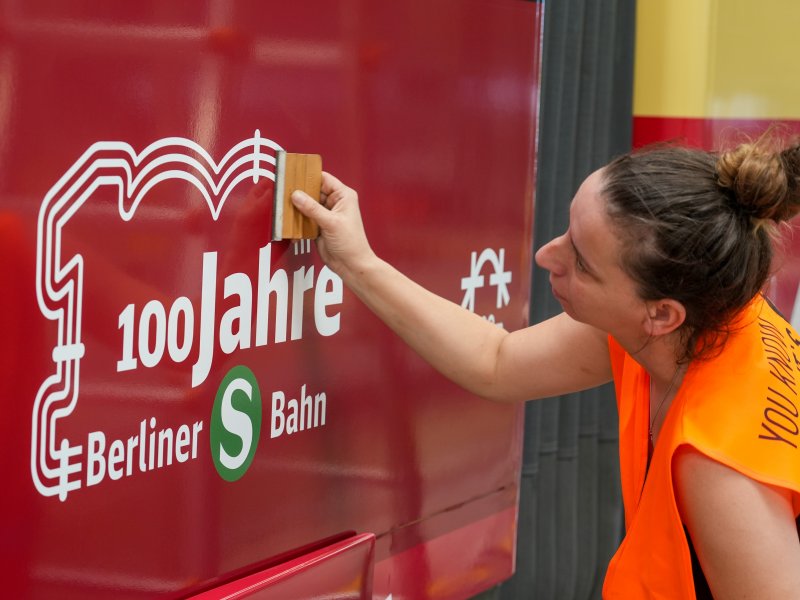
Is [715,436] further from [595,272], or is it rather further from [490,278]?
[490,278]

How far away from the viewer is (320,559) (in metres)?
1.38

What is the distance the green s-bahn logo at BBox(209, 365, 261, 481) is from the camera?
126cm

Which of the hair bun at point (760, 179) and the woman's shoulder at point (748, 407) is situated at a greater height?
the hair bun at point (760, 179)

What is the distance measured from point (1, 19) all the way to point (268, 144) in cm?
38

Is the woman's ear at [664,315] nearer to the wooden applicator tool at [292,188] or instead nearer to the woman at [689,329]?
the woman at [689,329]

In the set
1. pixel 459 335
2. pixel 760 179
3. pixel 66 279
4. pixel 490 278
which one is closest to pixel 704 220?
pixel 760 179

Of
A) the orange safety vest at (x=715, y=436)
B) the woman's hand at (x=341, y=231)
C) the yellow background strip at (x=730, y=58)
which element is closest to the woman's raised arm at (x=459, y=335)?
the woman's hand at (x=341, y=231)

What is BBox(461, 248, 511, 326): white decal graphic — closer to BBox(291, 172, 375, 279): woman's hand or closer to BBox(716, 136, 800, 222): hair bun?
BBox(291, 172, 375, 279): woman's hand

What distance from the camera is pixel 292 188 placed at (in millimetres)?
1328

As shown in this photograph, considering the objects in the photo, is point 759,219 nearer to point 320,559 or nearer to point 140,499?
point 320,559

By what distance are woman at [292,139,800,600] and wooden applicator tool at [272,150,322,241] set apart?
0.06 feet

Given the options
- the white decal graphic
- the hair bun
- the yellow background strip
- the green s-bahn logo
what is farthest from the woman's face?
the yellow background strip

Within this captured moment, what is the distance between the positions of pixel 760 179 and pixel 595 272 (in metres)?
0.21

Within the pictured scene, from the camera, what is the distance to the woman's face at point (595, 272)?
4.39ft
